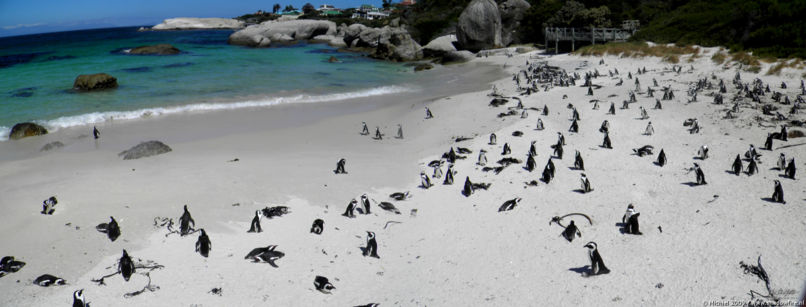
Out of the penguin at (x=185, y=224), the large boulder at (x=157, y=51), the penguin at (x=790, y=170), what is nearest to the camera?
the penguin at (x=185, y=224)

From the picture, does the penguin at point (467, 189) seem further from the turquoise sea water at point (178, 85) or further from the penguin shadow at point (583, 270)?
the turquoise sea water at point (178, 85)

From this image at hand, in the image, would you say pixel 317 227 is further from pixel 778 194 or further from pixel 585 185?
pixel 778 194

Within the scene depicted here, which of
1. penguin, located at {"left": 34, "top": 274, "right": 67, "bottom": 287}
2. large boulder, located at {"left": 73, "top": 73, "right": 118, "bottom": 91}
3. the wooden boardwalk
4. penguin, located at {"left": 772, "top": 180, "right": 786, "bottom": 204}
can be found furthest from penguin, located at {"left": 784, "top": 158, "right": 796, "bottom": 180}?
large boulder, located at {"left": 73, "top": 73, "right": 118, "bottom": 91}

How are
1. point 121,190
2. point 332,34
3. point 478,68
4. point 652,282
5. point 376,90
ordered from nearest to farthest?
point 652,282, point 121,190, point 376,90, point 478,68, point 332,34

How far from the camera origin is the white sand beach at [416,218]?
6.18 m

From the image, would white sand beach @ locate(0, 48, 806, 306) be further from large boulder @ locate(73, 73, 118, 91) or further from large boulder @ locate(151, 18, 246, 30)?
large boulder @ locate(151, 18, 246, 30)

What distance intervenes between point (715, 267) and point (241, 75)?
2971 centimetres

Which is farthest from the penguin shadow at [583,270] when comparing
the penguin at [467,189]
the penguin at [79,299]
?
the penguin at [79,299]

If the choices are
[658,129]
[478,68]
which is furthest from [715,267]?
[478,68]

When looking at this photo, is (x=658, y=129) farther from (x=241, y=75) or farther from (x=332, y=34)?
(x=332, y=34)

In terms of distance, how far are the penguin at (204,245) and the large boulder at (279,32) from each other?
56202mm

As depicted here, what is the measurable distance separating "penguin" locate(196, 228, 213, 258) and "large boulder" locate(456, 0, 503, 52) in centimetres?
3871

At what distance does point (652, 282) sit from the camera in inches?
235

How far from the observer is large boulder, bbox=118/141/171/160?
12.4 metres
